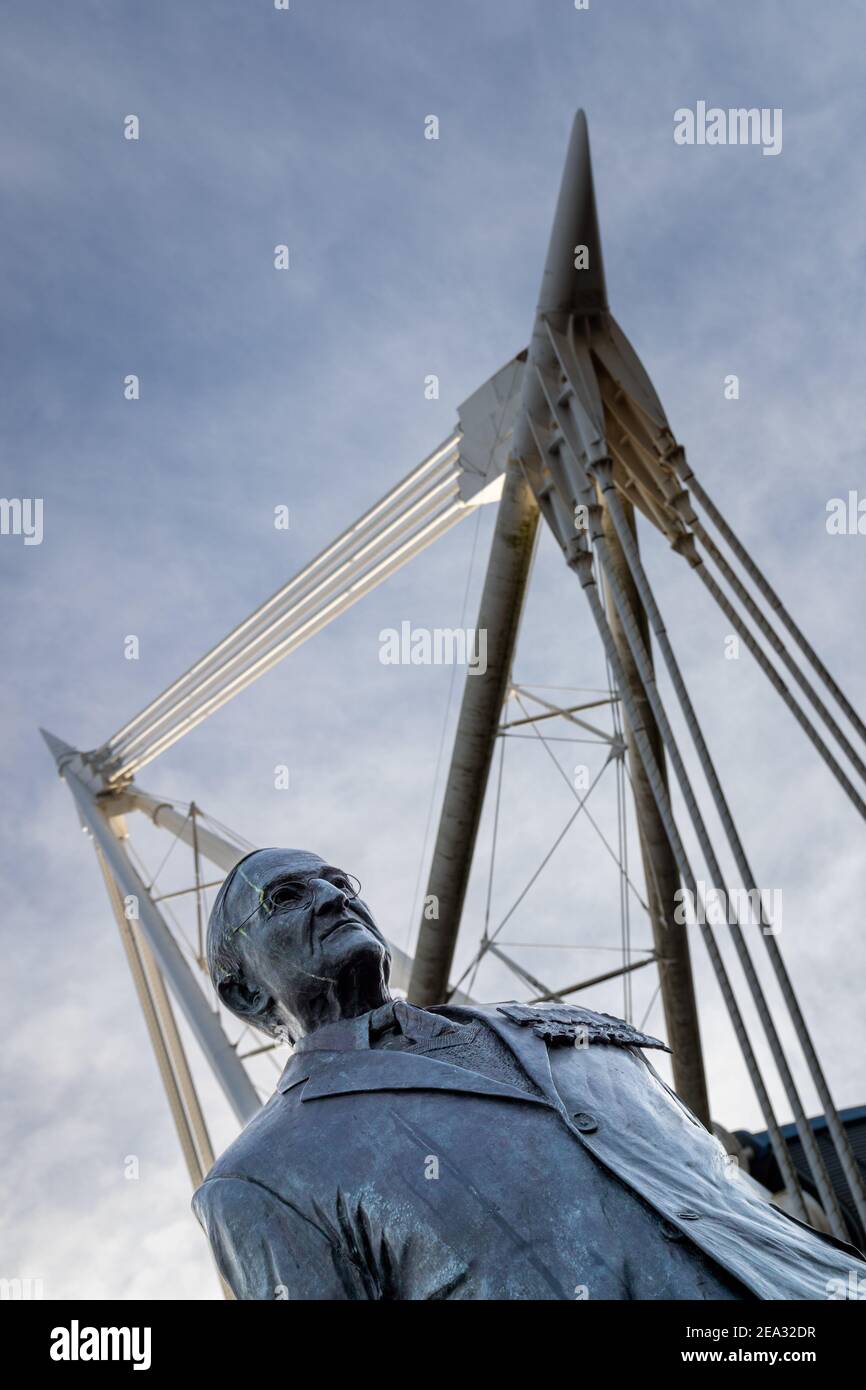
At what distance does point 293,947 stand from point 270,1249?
2.91ft

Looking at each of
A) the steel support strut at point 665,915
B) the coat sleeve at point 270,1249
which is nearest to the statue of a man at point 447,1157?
the coat sleeve at point 270,1249

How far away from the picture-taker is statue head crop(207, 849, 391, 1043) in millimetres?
4238

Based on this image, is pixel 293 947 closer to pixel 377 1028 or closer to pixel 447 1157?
pixel 377 1028

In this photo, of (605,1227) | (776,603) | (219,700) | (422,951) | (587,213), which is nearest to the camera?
(605,1227)

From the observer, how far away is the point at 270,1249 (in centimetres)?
359

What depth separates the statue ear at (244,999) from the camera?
438 centimetres

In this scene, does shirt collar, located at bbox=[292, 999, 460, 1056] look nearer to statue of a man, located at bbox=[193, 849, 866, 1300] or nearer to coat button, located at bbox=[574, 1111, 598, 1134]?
statue of a man, located at bbox=[193, 849, 866, 1300]

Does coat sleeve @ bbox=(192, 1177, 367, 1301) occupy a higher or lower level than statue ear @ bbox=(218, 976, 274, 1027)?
lower

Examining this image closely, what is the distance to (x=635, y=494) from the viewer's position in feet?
38.5

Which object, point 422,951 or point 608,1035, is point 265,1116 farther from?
point 422,951

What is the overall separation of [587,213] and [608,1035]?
843 centimetres

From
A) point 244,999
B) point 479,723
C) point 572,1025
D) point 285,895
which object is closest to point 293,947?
point 285,895

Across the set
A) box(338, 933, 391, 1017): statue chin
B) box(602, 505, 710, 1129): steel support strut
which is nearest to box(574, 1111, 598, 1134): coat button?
box(338, 933, 391, 1017): statue chin
